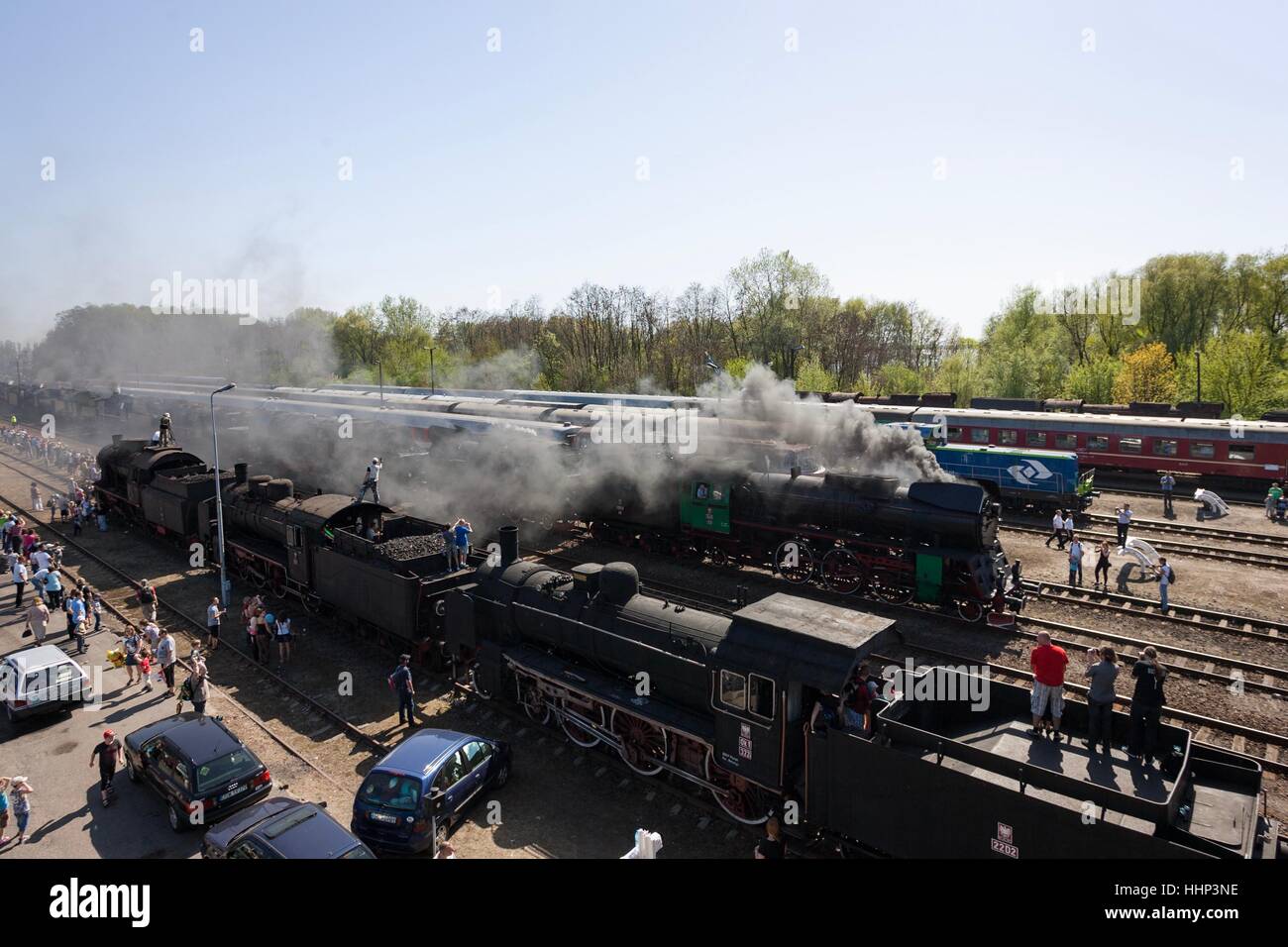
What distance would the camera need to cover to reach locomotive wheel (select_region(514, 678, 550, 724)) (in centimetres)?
1356

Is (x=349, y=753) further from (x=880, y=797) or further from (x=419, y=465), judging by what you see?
(x=419, y=465)

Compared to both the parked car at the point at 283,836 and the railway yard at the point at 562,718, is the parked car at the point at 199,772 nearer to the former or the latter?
the railway yard at the point at 562,718

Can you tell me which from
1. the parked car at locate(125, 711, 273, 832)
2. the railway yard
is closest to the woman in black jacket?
the railway yard

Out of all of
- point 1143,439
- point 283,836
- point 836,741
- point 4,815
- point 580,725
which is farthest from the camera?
point 1143,439

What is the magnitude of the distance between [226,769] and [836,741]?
30.3 feet

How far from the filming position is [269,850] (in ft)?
28.8

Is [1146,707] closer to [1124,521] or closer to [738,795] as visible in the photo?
[738,795]

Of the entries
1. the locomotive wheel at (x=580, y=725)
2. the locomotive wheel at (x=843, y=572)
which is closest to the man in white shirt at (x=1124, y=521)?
the locomotive wheel at (x=843, y=572)

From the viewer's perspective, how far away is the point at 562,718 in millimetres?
13094

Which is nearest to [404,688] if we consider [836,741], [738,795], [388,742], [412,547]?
[388,742]

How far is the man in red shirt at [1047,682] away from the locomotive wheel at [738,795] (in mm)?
3706

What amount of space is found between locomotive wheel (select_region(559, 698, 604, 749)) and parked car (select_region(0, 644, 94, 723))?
34.0ft

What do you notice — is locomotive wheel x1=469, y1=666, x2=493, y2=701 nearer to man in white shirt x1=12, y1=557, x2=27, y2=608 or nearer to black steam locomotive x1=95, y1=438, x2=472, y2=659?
black steam locomotive x1=95, y1=438, x2=472, y2=659

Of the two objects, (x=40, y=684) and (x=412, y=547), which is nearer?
(x=40, y=684)
